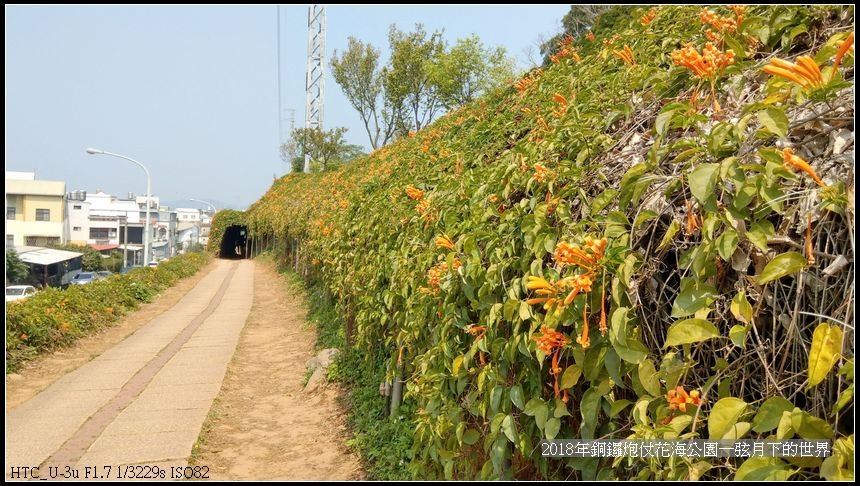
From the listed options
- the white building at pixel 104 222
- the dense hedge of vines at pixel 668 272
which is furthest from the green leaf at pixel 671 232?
the white building at pixel 104 222

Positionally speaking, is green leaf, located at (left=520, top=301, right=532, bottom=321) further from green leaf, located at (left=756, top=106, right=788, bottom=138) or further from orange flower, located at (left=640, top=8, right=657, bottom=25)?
orange flower, located at (left=640, top=8, right=657, bottom=25)

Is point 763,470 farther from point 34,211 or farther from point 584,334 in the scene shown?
point 34,211

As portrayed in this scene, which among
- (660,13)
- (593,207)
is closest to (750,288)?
(593,207)

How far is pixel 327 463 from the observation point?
407 centimetres

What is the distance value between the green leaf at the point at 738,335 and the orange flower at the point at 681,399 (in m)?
0.13

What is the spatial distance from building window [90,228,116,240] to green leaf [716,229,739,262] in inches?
1811

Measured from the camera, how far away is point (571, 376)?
61.1 inches

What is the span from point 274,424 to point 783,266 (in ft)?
Answer: 15.3

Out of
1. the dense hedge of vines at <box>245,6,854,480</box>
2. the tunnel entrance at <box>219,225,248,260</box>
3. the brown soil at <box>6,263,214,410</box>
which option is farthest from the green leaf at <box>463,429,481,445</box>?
the tunnel entrance at <box>219,225,248,260</box>

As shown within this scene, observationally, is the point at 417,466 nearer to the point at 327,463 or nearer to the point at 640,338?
the point at 327,463

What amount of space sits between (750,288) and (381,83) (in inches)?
1048

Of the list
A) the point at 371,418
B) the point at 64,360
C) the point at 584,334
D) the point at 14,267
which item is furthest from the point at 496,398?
the point at 14,267

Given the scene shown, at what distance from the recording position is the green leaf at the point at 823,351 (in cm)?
100

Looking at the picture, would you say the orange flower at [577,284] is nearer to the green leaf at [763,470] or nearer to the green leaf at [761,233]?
the green leaf at [761,233]
